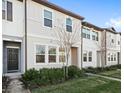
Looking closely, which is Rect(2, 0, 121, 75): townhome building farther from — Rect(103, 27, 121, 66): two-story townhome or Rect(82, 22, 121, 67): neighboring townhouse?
Rect(103, 27, 121, 66): two-story townhome

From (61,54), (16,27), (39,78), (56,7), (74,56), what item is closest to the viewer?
(39,78)

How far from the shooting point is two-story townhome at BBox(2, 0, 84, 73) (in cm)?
1159

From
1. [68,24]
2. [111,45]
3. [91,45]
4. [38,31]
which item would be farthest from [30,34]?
[111,45]

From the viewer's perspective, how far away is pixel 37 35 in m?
13.2

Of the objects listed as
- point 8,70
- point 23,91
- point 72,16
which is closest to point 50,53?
point 8,70

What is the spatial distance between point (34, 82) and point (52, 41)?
6.02m

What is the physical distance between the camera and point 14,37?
11695mm

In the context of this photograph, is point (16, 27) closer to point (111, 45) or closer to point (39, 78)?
point (39, 78)

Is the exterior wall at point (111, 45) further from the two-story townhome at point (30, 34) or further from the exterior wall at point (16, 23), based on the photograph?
the exterior wall at point (16, 23)

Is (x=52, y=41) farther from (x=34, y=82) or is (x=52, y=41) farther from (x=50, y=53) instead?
(x=34, y=82)

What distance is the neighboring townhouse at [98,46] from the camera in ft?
67.6

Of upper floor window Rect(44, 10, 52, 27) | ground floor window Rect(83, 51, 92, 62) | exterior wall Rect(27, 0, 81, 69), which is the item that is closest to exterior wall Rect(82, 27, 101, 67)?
ground floor window Rect(83, 51, 92, 62)


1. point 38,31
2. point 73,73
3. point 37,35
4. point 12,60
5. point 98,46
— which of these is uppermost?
point 38,31

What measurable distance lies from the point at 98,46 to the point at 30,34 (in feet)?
41.8
